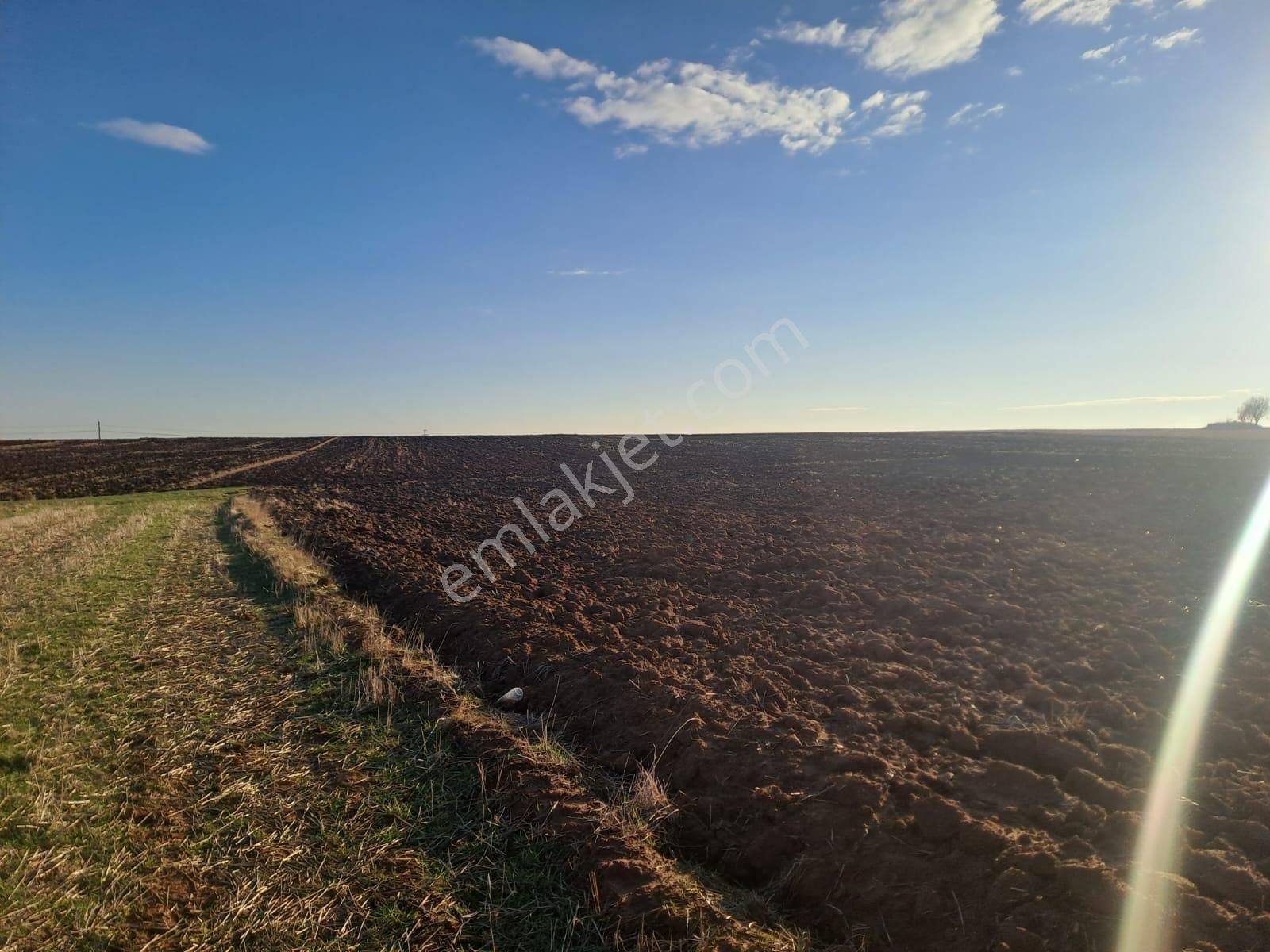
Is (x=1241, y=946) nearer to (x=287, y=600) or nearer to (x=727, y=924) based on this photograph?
(x=727, y=924)

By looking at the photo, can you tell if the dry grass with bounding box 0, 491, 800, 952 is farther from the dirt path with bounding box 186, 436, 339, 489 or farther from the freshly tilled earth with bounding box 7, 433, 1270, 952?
the dirt path with bounding box 186, 436, 339, 489

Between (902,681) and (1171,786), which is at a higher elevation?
(902,681)

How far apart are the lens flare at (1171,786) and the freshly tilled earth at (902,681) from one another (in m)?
0.09

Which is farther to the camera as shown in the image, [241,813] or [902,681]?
[902,681]

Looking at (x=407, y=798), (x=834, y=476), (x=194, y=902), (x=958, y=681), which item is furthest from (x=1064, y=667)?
(x=834, y=476)

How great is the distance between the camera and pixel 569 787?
5.17 metres

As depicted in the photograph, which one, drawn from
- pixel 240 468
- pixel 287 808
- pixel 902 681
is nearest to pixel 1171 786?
pixel 902 681

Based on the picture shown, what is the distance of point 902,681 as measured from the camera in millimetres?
6805

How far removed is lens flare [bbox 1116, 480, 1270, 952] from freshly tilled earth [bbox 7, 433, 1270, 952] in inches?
3.5

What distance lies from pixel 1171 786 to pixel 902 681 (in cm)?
223

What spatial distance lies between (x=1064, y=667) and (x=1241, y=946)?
3718 millimetres

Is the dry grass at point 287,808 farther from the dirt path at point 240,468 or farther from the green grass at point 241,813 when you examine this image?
the dirt path at point 240,468

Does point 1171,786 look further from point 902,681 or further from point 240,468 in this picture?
point 240,468

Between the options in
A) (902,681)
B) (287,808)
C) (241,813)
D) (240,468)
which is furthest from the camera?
(240,468)
